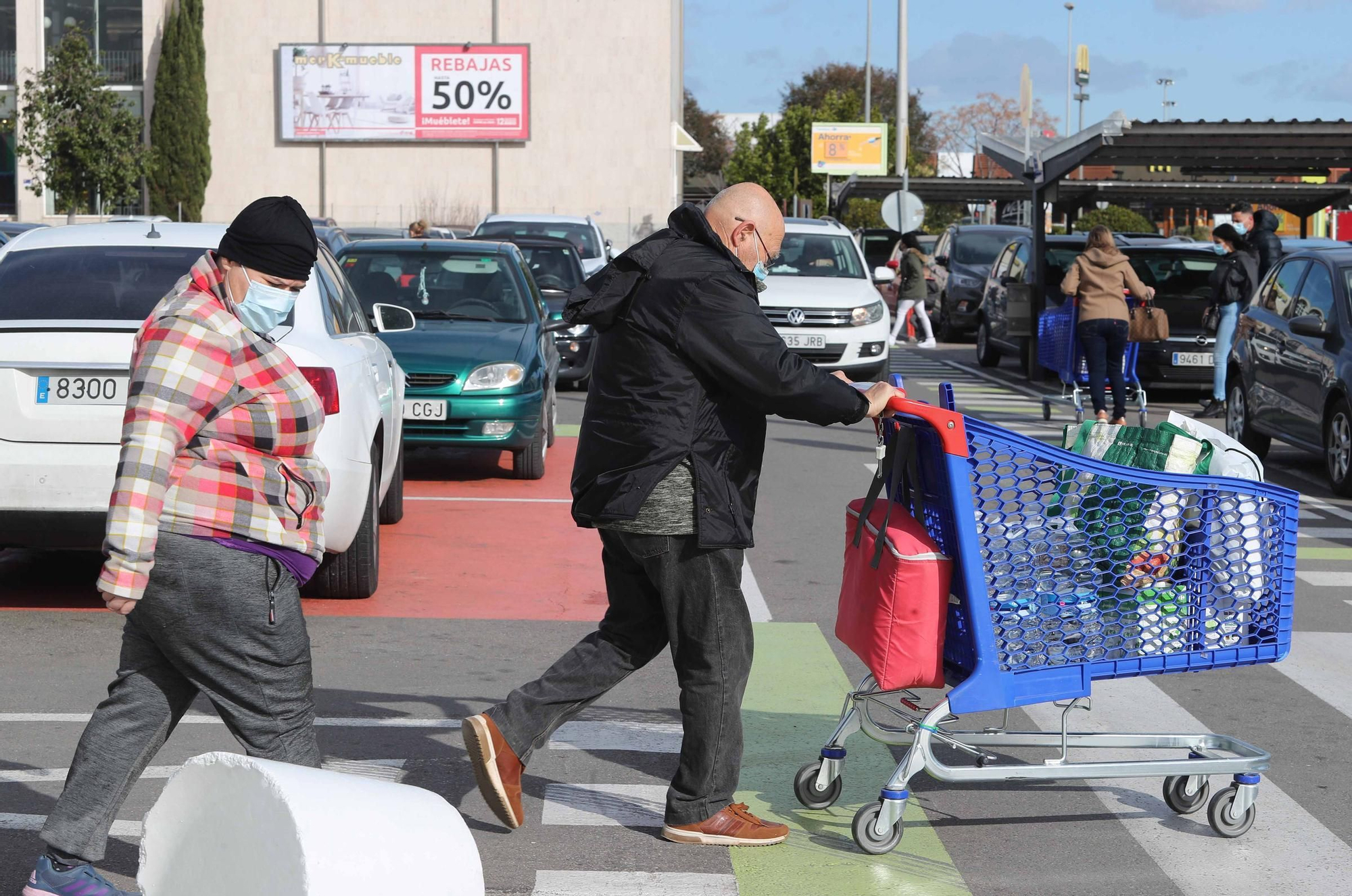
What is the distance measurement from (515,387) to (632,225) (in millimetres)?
37970

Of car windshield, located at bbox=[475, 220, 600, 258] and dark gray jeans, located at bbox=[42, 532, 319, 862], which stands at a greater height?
car windshield, located at bbox=[475, 220, 600, 258]

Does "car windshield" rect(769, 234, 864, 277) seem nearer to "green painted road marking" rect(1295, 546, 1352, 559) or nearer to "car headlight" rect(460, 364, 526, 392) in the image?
"car headlight" rect(460, 364, 526, 392)

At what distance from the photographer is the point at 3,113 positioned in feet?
156

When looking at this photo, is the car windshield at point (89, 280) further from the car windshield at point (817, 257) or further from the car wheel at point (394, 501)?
the car windshield at point (817, 257)

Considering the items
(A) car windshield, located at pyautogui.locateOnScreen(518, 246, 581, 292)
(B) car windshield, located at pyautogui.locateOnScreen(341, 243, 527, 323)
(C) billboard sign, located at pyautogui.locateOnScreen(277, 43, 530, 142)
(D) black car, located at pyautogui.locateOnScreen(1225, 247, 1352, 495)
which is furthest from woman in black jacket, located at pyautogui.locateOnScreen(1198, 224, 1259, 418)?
(C) billboard sign, located at pyautogui.locateOnScreen(277, 43, 530, 142)

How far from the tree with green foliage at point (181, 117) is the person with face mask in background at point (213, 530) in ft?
147

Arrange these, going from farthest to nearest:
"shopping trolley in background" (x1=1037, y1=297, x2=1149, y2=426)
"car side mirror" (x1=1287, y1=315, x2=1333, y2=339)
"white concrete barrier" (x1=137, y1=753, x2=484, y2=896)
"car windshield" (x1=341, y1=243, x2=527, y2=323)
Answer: "shopping trolley in background" (x1=1037, y1=297, x2=1149, y2=426), "car windshield" (x1=341, y1=243, x2=527, y2=323), "car side mirror" (x1=1287, y1=315, x2=1333, y2=339), "white concrete barrier" (x1=137, y1=753, x2=484, y2=896)

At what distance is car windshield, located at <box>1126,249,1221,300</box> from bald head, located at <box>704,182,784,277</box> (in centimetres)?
1493

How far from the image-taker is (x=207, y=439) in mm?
3580

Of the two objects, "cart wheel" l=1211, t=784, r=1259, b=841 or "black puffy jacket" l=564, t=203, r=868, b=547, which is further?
"cart wheel" l=1211, t=784, r=1259, b=841

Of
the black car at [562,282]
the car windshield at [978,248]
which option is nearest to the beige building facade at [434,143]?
the car windshield at [978,248]

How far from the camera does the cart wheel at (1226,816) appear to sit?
15.0 feet

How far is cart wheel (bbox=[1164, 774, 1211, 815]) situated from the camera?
4.76 metres

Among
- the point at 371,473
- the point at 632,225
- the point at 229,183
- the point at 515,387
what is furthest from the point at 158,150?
the point at 371,473
